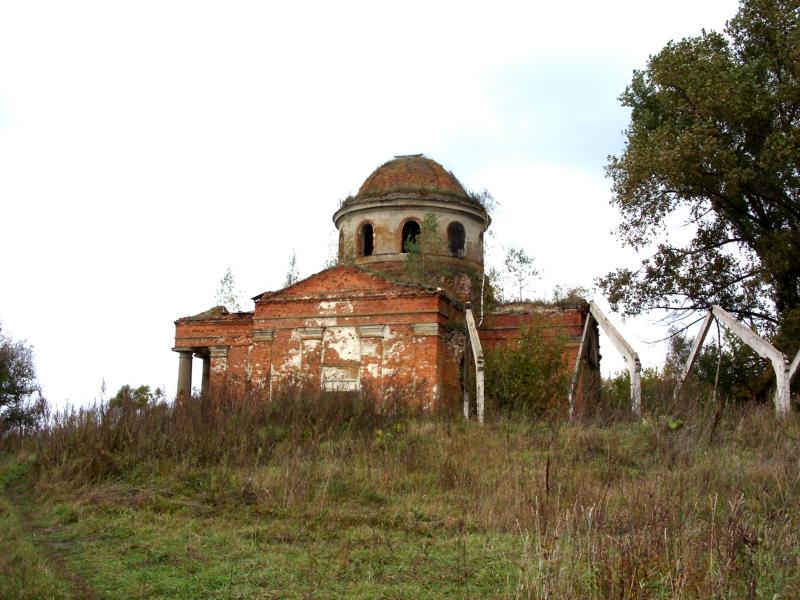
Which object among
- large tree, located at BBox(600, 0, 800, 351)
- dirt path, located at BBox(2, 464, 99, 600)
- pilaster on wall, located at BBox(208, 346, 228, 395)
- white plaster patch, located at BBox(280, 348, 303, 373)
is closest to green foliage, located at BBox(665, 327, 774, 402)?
large tree, located at BBox(600, 0, 800, 351)

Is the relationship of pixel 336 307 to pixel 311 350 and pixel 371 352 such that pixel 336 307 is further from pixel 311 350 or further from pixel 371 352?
pixel 371 352

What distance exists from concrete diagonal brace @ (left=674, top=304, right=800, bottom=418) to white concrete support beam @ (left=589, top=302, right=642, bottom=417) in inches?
27.3

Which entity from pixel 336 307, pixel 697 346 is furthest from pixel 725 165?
pixel 336 307

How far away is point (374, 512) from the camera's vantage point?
979cm

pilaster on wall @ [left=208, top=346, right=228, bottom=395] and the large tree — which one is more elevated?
the large tree

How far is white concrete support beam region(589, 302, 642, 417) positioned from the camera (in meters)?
15.0

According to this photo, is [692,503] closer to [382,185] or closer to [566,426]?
[566,426]

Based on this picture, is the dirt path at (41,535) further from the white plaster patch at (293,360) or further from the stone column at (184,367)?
the stone column at (184,367)

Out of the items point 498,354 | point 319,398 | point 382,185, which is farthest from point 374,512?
point 382,185

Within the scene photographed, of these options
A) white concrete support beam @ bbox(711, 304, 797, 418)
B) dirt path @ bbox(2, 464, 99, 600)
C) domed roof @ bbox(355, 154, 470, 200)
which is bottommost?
dirt path @ bbox(2, 464, 99, 600)

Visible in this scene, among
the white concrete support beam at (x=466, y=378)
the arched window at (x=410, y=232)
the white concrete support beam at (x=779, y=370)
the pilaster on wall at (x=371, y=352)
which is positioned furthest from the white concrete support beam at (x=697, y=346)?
the arched window at (x=410, y=232)

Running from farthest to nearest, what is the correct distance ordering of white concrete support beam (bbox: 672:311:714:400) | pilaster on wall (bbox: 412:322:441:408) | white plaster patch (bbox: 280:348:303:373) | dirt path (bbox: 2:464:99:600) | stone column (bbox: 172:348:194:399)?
stone column (bbox: 172:348:194:399), white plaster patch (bbox: 280:348:303:373), pilaster on wall (bbox: 412:322:441:408), white concrete support beam (bbox: 672:311:714:400), dirt path (bbox: 2:464:99:600)

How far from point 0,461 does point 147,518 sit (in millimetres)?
6373

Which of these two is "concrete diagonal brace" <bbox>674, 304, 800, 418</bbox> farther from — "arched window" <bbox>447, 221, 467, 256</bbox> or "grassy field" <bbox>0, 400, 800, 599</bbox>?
"arched window" <bbox>447, 221, 467, 256</bbox>
